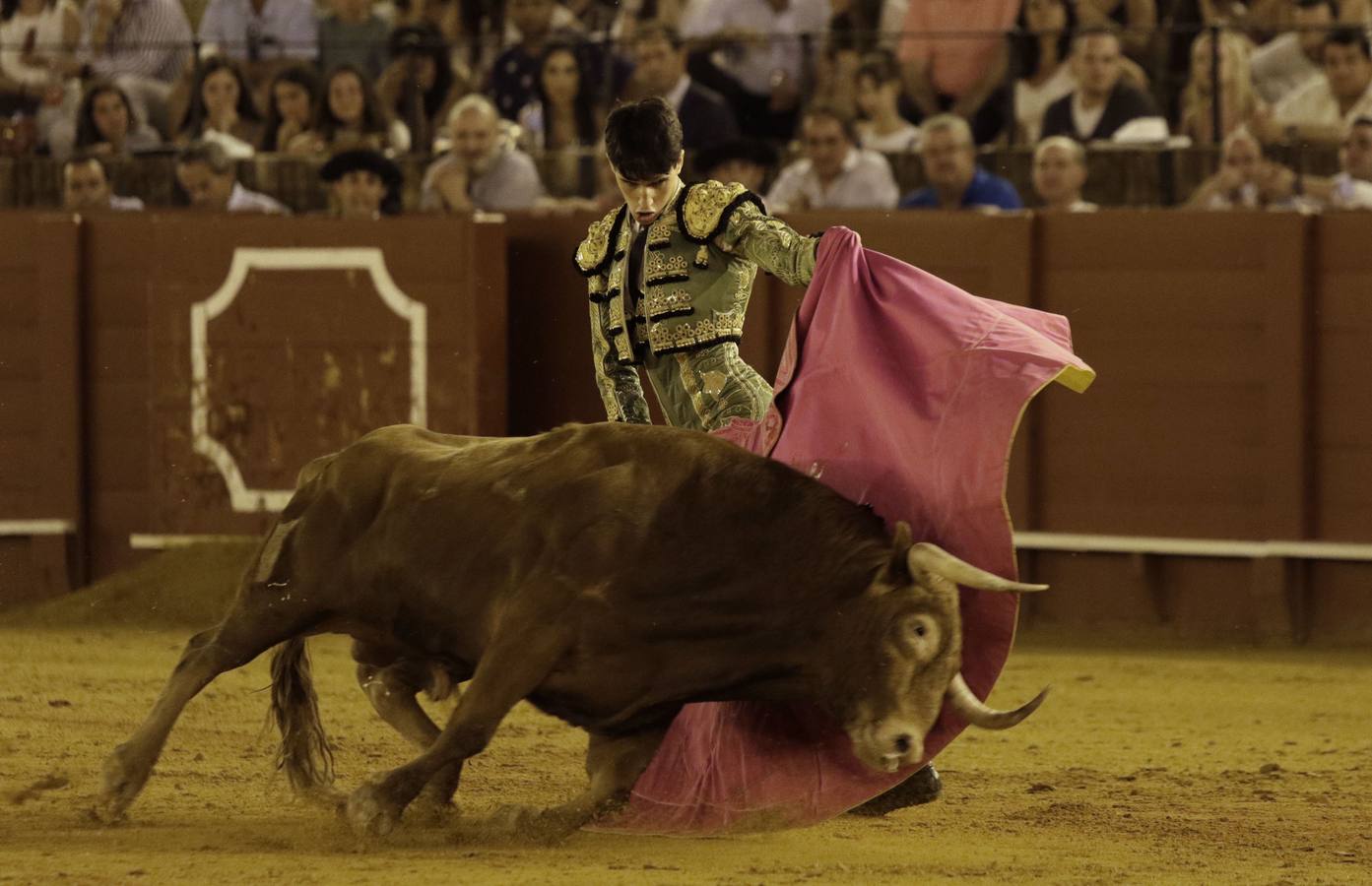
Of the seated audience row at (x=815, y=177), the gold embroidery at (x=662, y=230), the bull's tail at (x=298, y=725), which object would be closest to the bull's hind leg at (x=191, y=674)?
the bull's tail at (x=298, y=725)

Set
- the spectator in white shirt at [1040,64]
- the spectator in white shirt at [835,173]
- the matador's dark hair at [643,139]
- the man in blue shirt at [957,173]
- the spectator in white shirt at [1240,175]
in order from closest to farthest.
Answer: the matador's dark hair at [643,139] → the spectator in white shirt at [1240,175] → the man in blue shirt at [957,173] → the spectator in white shirt at [835,173] → the spectator in white shirt at [1040,64]

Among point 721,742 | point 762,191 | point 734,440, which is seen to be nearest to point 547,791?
point 721,742

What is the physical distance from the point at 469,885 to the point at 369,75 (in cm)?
616

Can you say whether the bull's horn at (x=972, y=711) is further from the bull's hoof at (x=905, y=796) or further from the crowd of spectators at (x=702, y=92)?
the crowd of spectators at (x=702, y=92)

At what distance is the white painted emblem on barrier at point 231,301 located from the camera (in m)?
6.99

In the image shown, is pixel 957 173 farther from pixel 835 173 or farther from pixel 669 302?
pixel 669 302

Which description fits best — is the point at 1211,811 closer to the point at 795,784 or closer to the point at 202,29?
the point at 795,784

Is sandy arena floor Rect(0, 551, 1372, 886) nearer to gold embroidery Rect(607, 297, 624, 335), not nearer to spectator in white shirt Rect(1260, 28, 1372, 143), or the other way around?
gold embroidery Rect(607, 297, 624, 335)

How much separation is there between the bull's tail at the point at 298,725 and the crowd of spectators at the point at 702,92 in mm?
3512

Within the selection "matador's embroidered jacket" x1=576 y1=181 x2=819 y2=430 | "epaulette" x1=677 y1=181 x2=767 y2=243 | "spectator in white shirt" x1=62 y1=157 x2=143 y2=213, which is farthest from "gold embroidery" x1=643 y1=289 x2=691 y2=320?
"spectator in white shirt" x1=62 y1=157 x2=143 y2=213

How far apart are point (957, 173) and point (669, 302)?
3.43 meters

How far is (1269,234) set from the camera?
649 cm

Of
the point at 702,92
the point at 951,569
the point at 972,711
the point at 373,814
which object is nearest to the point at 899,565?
the point at 951,569

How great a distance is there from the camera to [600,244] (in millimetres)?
4008
